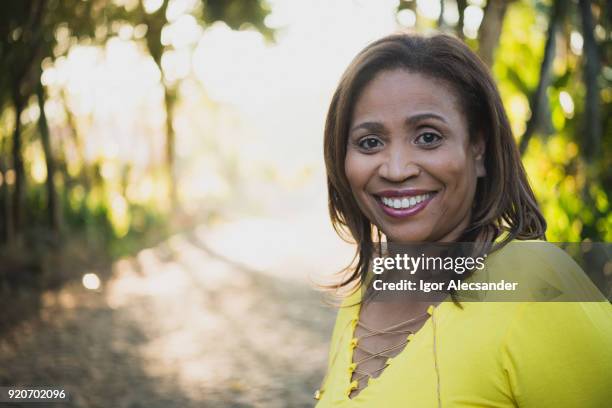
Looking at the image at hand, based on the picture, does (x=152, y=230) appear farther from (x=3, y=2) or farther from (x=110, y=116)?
(x=3, y=2)

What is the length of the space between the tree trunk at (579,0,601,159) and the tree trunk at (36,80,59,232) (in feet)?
24.0

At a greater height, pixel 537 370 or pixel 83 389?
pixel 83 389

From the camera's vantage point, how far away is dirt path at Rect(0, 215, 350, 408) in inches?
197

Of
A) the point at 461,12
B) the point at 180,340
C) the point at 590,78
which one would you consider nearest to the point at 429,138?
the point at 590,78

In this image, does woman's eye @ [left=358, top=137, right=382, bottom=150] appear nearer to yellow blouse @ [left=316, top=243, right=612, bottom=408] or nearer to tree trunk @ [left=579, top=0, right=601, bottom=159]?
yellow blouse @ [left=316, top=243, right=612, bottom=408]

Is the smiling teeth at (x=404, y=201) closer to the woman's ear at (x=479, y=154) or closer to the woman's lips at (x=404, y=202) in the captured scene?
the woman's lips at (x=404, y=202)

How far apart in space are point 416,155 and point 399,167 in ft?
0.16

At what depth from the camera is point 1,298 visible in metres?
7.38

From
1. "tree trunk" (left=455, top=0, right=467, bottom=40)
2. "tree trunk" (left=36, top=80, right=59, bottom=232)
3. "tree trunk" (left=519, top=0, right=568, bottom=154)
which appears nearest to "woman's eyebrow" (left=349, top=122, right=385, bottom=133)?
"tree trunk" (left=519, top=0, right=568, bottom=154)

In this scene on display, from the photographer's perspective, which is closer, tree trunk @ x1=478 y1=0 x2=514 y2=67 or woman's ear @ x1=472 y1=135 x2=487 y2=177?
woman's ear @ x1=472 y1=135 x2=487 y2=177

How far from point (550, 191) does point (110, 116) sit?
1271 cm

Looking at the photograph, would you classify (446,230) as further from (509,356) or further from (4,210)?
(4,210)

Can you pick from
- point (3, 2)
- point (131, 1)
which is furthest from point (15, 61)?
point (131, 1)

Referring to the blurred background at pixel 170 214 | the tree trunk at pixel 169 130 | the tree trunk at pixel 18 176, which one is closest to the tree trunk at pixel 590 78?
the blurred background at pixel 170 214
